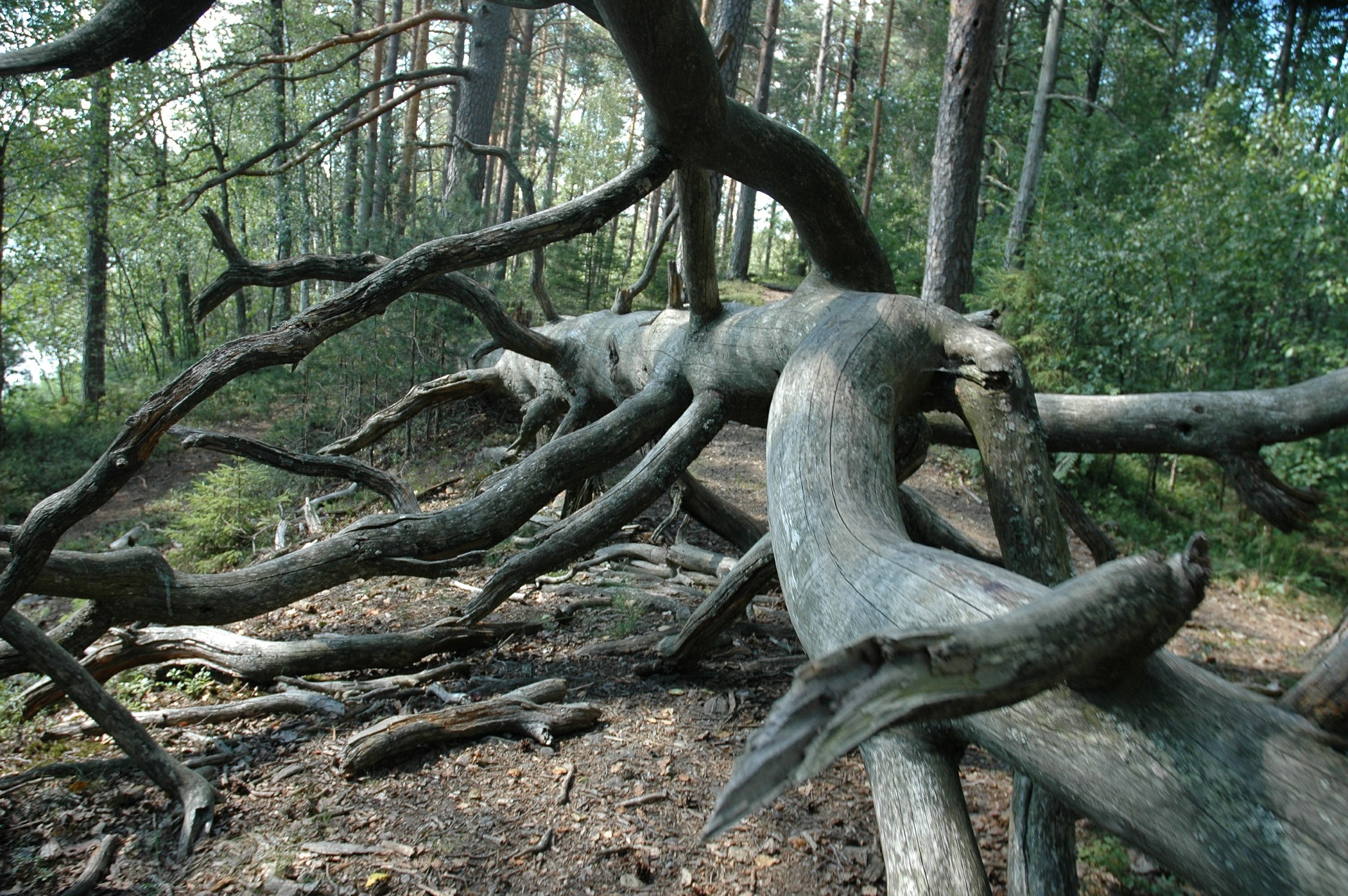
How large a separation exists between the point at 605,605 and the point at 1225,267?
8895 mm

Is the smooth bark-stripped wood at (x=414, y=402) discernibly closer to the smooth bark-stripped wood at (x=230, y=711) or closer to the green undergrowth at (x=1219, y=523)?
the smooth bark-stripped wood at (x=230, y=711)

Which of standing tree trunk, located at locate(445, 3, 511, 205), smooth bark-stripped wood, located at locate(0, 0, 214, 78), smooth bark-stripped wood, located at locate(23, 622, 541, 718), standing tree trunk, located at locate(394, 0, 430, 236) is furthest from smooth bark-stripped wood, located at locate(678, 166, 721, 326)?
standing tree trunk, located at locate(445, 3, 511, 205)

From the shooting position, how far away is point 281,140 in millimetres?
13320

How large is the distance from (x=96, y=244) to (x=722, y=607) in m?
16.4

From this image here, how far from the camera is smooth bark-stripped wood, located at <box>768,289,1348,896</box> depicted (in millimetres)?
1160

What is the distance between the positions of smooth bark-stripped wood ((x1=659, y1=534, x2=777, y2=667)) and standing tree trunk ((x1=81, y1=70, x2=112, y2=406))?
44.5 ft

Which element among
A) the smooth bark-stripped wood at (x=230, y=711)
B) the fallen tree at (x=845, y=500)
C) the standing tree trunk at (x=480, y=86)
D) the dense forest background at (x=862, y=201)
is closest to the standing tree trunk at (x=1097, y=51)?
the dense forest background at (x=862, y=201)

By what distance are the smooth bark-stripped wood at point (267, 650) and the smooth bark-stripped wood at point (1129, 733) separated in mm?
2542

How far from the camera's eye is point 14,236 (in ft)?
46.4

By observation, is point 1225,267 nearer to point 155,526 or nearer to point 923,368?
point 923,368

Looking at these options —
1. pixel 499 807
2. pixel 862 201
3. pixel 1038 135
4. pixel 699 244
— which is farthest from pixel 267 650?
pixel 862 201

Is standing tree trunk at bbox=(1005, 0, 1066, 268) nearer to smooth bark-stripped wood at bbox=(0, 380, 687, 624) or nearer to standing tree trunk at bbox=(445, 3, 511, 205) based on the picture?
standing tree trunk at bbox=(445, 3, 511, 205)

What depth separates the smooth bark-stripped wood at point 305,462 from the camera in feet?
13.3

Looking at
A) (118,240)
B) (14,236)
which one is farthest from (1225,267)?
(118,240)
